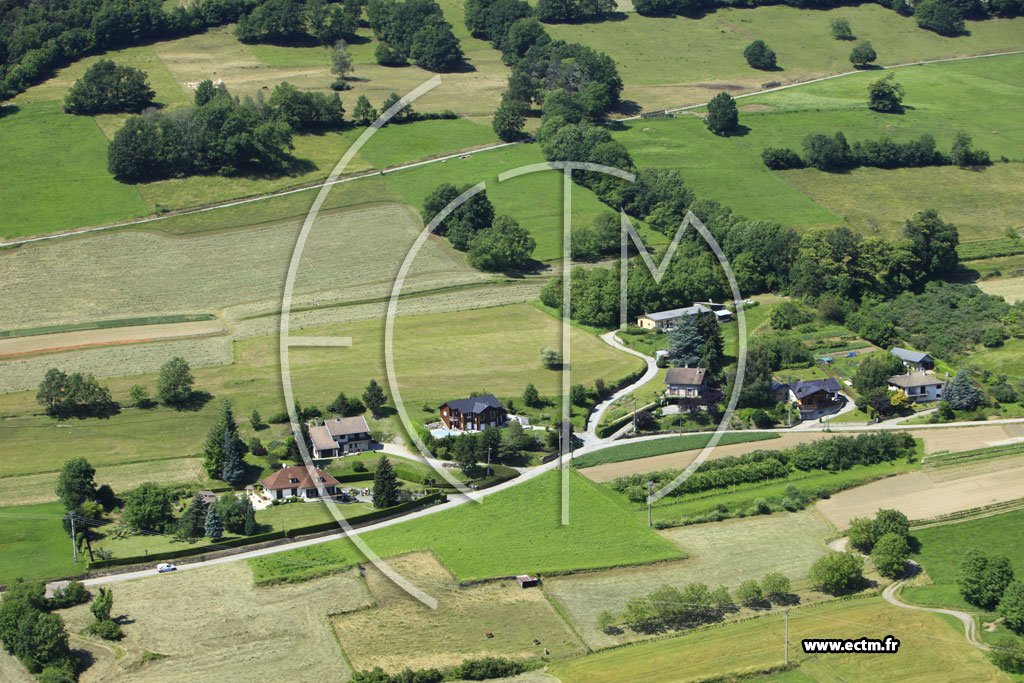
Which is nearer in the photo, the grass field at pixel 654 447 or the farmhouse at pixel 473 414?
the grass field at pixel 654 447

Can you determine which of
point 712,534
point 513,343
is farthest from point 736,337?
point 712,534

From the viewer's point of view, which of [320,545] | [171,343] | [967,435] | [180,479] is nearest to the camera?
[320,545]

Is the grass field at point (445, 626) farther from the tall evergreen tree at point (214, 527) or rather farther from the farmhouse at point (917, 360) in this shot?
the farmhouse at point (917, 360)

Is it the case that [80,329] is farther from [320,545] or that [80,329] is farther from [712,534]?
[712,534]

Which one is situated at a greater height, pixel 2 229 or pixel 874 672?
pixel 2 229

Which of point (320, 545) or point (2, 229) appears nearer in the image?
point (320, 545)

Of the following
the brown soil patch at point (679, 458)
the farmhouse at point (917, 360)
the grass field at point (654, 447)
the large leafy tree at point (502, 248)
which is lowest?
the brown soil patch at point (679, 458)

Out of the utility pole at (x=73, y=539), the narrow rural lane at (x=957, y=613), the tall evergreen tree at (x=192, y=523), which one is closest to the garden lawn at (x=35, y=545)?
the utility pole at (x=73, y=539)
